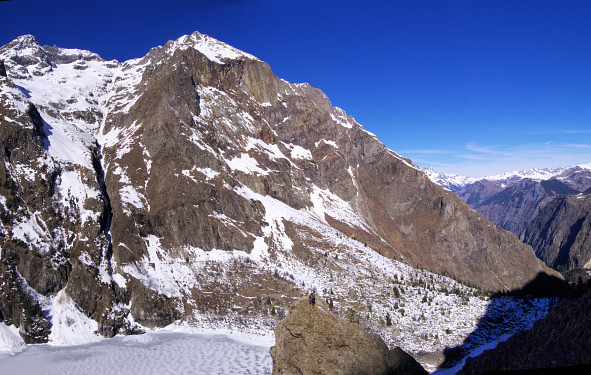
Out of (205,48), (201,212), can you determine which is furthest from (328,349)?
(205,48)

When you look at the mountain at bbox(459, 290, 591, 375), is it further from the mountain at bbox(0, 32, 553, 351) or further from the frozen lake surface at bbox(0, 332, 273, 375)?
the mountain at bbox(0, 32, 553, 351)

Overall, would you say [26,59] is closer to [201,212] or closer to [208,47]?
[208,47]

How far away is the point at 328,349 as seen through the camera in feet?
62.8

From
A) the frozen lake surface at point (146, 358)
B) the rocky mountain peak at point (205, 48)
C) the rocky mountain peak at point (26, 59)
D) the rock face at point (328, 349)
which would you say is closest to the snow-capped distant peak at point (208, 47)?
the rocky mountain peak at point (205, 48)

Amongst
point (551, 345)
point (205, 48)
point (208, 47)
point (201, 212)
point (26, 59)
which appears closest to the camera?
point (551, 345)

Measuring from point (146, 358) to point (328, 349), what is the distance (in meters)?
29.5

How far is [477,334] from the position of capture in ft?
166

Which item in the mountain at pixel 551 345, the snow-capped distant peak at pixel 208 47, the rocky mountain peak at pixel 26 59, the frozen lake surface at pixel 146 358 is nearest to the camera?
the mountain at pixel 551 345

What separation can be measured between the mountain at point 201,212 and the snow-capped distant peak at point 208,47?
4.29ft

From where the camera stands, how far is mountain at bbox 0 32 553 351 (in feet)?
174

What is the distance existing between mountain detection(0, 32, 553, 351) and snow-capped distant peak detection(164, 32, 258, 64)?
4.29ft

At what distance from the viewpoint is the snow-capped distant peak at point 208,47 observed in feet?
438

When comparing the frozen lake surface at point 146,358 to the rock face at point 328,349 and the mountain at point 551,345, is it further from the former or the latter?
the mountain at point 551,345

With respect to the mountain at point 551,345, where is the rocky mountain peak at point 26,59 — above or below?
above
